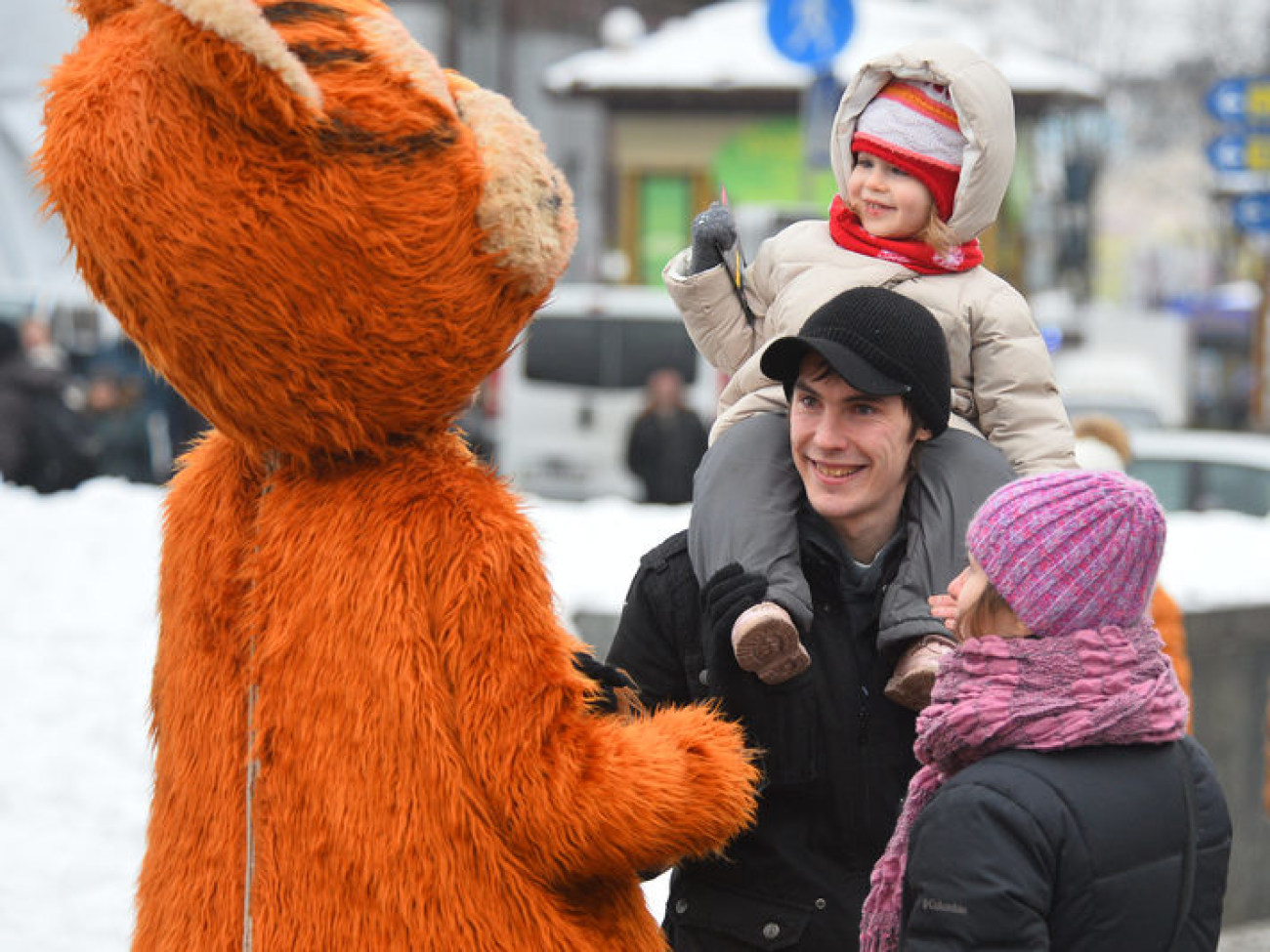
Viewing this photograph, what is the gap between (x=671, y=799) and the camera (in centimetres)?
240

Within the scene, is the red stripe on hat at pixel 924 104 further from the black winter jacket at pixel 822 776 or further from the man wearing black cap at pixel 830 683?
the black winter jacket at pixel 822 776

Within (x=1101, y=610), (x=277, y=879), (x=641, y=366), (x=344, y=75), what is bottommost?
(x=641, y=366)

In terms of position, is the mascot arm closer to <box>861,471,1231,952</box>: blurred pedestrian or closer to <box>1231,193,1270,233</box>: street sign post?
<box>861,471,1231,952</box>: blurred pedestrian

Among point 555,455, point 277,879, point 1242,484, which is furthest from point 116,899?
point 555,455

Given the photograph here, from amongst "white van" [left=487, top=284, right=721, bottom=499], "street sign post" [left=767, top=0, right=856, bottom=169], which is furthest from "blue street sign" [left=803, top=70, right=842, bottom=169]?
"white van" [left=487, top=284, right=721, bottom=499]

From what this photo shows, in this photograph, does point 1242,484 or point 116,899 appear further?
point 1242,484

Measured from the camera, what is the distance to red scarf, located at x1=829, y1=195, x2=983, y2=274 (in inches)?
107

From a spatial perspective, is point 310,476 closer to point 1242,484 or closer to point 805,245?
point 805,245

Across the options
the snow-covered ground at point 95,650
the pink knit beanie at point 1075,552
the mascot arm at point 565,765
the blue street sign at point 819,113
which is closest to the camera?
the pink knit beanie at point 1075,552

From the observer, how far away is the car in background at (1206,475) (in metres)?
8.53

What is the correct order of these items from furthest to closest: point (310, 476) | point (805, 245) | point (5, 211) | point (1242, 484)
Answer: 1. point (5, 211)
2. point (1242, 484)
3. point (805, 245)
4. point (310, 476)

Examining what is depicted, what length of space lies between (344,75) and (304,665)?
829 mm

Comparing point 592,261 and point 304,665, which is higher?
point 304,665

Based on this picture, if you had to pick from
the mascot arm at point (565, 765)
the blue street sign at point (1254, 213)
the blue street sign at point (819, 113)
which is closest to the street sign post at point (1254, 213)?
the blue street sign at point (1254, 213)
